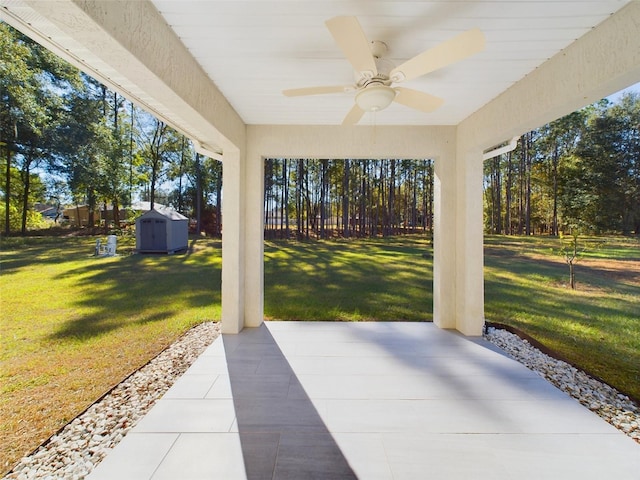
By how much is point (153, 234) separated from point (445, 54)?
797 centimetres

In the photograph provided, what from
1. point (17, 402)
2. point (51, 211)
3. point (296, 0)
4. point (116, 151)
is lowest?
point (17, 402)

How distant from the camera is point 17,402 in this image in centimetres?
239

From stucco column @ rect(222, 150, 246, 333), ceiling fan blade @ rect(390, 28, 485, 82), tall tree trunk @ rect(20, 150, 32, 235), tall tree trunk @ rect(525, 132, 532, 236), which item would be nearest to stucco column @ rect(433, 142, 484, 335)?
ceiling fan blade @ rect(390, 28, 485, 82)

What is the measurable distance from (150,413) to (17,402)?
1.42 meters

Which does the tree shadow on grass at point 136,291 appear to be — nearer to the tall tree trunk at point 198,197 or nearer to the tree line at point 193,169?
the tree line at point 193,169

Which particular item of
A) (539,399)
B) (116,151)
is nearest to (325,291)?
(539,399)

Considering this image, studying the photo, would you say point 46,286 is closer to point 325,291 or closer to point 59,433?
point 59,433

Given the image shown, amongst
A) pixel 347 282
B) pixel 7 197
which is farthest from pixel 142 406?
pixel 7 197

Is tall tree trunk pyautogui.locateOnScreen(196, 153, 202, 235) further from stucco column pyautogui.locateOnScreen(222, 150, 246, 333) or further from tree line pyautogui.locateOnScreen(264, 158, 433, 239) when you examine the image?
stucco column pyautogui.locateOnScreen(222, 150, 246, 333)

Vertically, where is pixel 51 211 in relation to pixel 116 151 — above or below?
below

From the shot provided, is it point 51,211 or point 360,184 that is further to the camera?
point 360,184

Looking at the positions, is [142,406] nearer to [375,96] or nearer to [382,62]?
[375,96]

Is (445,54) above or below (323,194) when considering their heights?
below

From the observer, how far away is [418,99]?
208 cm
